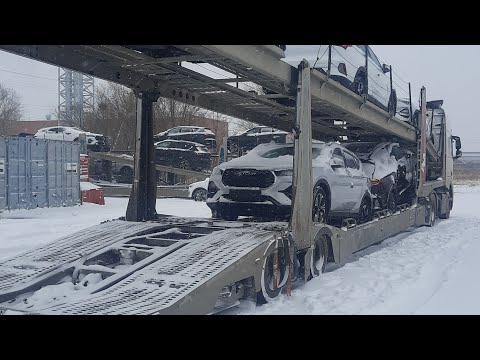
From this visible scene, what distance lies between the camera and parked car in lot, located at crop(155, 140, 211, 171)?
21.0 m

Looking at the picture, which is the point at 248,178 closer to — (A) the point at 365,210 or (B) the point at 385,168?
(A) the point at 365,210

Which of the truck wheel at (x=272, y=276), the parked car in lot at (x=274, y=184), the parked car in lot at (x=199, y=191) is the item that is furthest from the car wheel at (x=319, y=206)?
the parked car in lot at (x=199, y=191)

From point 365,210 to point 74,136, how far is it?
59.2ft

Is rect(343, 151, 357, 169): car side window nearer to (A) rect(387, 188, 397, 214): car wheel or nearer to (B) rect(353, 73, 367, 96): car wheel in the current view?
(B) rect(353, 73, 367, 96): car wheel

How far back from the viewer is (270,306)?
569cm

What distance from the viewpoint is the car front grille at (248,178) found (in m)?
7.25

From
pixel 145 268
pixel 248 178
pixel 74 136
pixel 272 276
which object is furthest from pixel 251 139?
pixel 145 268

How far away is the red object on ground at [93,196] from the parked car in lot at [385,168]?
947 cm

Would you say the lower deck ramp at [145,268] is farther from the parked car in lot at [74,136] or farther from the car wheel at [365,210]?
the parked car in lot at [74,136]

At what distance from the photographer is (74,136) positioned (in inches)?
967

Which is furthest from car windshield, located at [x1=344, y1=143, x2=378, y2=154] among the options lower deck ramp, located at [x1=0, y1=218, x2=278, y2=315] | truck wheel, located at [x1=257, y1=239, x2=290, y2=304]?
truck wheel, located at [x1=257, y1=239, x2=290, y2=304]
